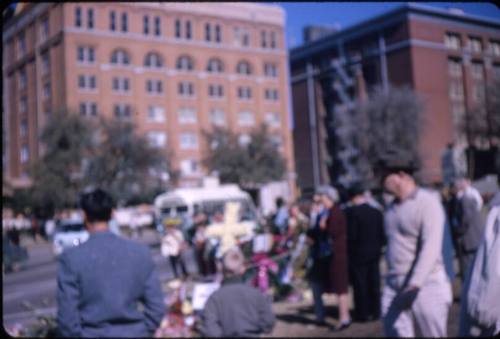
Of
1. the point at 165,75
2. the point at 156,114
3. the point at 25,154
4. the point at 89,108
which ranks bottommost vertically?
the point at 25,154

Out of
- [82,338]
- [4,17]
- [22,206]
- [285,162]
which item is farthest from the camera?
[285,162]

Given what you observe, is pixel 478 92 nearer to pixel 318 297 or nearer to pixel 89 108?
pixel 318 297

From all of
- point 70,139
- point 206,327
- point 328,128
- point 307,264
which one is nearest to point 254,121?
point 328,128

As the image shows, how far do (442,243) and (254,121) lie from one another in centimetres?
6554

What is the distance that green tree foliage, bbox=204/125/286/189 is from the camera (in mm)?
53094

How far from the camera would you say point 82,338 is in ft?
9.61

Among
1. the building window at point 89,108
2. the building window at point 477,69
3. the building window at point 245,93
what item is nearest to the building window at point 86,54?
the building window at point 89,108

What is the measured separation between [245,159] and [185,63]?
1821cm

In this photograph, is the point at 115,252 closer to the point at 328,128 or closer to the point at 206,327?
the point at 206,327

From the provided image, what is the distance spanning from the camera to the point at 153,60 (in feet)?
209

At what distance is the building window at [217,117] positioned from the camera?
66.4 metres

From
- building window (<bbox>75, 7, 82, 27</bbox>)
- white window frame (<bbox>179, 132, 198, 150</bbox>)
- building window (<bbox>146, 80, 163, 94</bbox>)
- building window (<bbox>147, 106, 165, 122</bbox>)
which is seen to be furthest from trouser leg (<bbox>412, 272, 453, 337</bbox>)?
white window frame (<bbox>179, 132, 198, 150</bbox>)

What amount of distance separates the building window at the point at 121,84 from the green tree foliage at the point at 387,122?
25.1 m

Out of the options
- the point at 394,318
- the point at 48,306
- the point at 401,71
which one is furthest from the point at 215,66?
the point at 394,318
